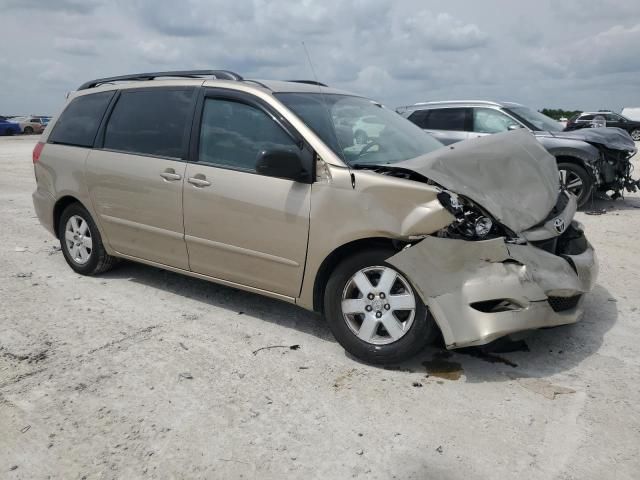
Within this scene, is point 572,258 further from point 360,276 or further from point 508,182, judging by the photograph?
point 360,276

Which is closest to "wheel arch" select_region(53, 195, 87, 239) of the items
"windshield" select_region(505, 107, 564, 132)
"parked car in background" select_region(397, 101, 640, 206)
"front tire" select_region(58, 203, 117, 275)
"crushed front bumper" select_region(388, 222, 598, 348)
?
"front tire" select_region(58, 203, 117, 275)

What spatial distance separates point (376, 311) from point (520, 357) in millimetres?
1025

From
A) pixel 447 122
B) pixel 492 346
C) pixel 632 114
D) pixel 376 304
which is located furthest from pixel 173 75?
Result: pixel 632 114

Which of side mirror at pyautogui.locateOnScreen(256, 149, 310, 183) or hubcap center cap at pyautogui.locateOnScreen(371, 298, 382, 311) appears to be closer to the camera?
hubcap center cap at pyautogui.locateOnScreen(371, 298, 382, 311)

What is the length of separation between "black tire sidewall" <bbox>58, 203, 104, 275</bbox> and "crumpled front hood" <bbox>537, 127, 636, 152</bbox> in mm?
7006

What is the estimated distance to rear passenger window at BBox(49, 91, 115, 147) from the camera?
5.26 metres

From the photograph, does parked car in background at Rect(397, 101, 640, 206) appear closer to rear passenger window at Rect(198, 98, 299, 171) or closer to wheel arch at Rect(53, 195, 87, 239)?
rear passenger window at Rect(198, 98, 299, 171)

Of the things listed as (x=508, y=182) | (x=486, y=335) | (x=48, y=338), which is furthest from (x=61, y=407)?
(x=508, y=182)

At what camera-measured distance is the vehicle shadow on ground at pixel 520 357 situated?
11.7 feet

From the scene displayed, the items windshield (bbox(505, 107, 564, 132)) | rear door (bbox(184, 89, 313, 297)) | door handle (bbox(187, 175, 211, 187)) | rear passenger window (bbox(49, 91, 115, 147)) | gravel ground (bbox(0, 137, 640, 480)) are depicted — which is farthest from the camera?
windshield (bbox(505, 107, 564, 132))

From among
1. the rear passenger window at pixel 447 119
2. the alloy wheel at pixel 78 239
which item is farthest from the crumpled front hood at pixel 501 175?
the rear passenger window at pixel 447 119

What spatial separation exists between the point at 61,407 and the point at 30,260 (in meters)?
3.48

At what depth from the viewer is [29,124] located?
40.9m

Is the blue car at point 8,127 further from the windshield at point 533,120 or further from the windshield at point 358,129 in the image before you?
the windshield at point 358,129
